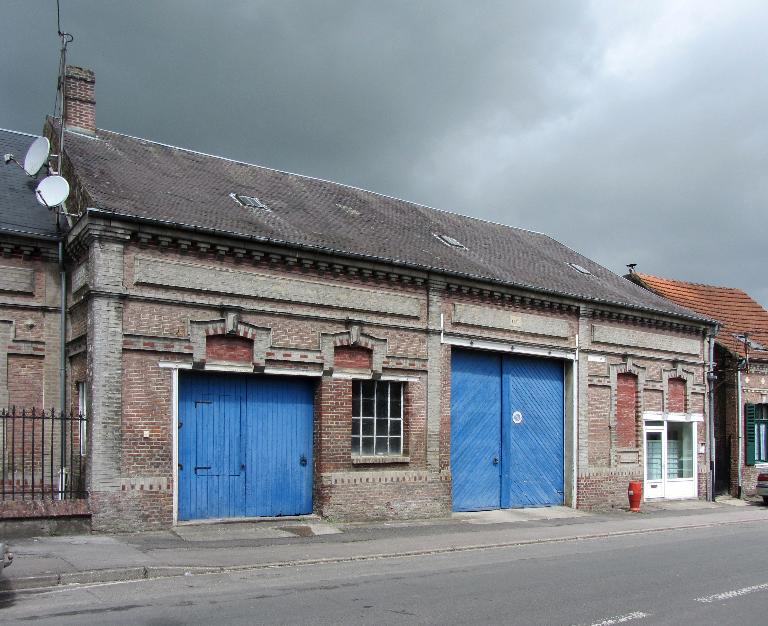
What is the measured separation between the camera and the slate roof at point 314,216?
1531 cm

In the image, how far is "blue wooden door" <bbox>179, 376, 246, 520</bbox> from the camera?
14695mm

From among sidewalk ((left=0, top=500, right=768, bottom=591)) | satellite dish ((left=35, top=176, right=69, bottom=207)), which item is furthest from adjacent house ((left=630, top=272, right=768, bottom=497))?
satellite dish ((left=35, top=176, right=69, bottom=207))

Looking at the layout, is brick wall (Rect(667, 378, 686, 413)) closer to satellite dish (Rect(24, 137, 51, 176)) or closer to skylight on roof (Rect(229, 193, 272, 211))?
skylight on roof (Rect(229, 193, 272, 211))

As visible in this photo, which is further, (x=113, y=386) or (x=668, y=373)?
(x=668, y=373)

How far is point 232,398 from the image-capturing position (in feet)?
50.3

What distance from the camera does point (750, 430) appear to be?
25.7 m

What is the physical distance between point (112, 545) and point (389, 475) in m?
6.23

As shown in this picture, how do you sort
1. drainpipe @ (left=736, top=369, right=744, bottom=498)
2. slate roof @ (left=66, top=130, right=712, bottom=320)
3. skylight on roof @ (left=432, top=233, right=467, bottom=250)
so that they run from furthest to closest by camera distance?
drainpipe @ (left=736, top=369, right=744, bottom=498), skylight on roof @ (left=432, top=233, right=467, bottom=250), slate roof @ (left=66, top=130, right=712, bottom=320)

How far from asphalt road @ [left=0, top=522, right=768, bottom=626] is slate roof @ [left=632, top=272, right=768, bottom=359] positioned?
15.0 metres

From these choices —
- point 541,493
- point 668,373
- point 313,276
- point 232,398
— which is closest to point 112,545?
point 232,398

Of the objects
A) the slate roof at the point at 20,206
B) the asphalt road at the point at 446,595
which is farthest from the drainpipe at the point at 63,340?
the asphalt road at the point at 446,595

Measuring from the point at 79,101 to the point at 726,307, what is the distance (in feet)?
72.5

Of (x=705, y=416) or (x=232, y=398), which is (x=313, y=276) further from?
(x=705, y=416)

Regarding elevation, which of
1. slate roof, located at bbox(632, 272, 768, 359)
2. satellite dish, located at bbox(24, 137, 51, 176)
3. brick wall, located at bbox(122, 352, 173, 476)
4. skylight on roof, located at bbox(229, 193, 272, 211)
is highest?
satellite dish, located at bbox(24, 137, 51, 176)
